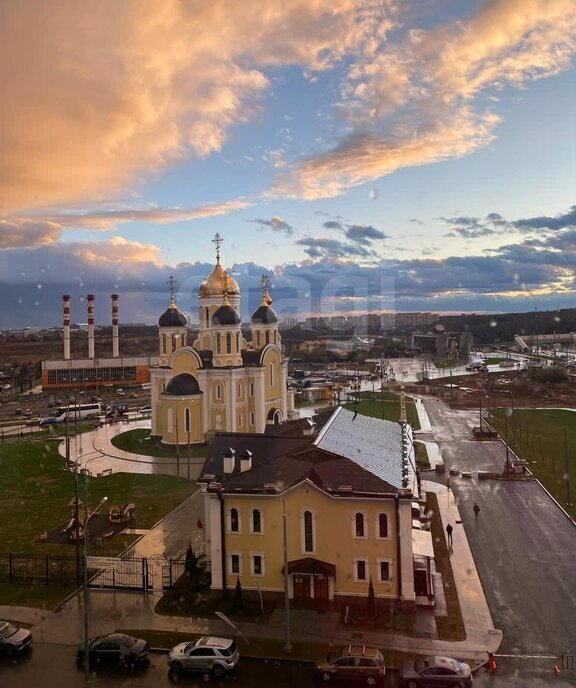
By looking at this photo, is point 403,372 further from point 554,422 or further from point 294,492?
point 294,492

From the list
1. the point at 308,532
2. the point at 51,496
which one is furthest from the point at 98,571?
the point at 51,496

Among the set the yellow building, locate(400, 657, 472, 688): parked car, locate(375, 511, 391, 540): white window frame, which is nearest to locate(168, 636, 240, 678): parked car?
the yellow building

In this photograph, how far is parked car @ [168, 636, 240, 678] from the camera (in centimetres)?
1273

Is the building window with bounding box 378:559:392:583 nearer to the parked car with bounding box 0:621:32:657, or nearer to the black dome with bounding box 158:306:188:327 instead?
the parked car with bounding box 0:621:32:657

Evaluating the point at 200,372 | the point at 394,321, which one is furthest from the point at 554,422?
the point at 394,321

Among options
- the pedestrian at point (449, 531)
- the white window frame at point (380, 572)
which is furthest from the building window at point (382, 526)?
the pedestrian at point (449, 531)

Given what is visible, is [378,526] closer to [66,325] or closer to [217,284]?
[217,284]

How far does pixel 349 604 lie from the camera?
1583 centimetres

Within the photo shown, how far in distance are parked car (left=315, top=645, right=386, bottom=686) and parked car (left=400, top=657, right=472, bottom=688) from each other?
21.3 inches

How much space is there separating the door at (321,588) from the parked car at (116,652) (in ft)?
16.1

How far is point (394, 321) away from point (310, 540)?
7815 cm

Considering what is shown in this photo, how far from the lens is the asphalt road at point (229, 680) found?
40.6ft

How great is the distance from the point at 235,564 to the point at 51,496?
45.7 feet

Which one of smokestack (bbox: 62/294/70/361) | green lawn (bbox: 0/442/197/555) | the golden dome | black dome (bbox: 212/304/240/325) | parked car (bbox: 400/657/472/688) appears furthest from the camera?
smokestack (bbox: 62/294/70/361)
